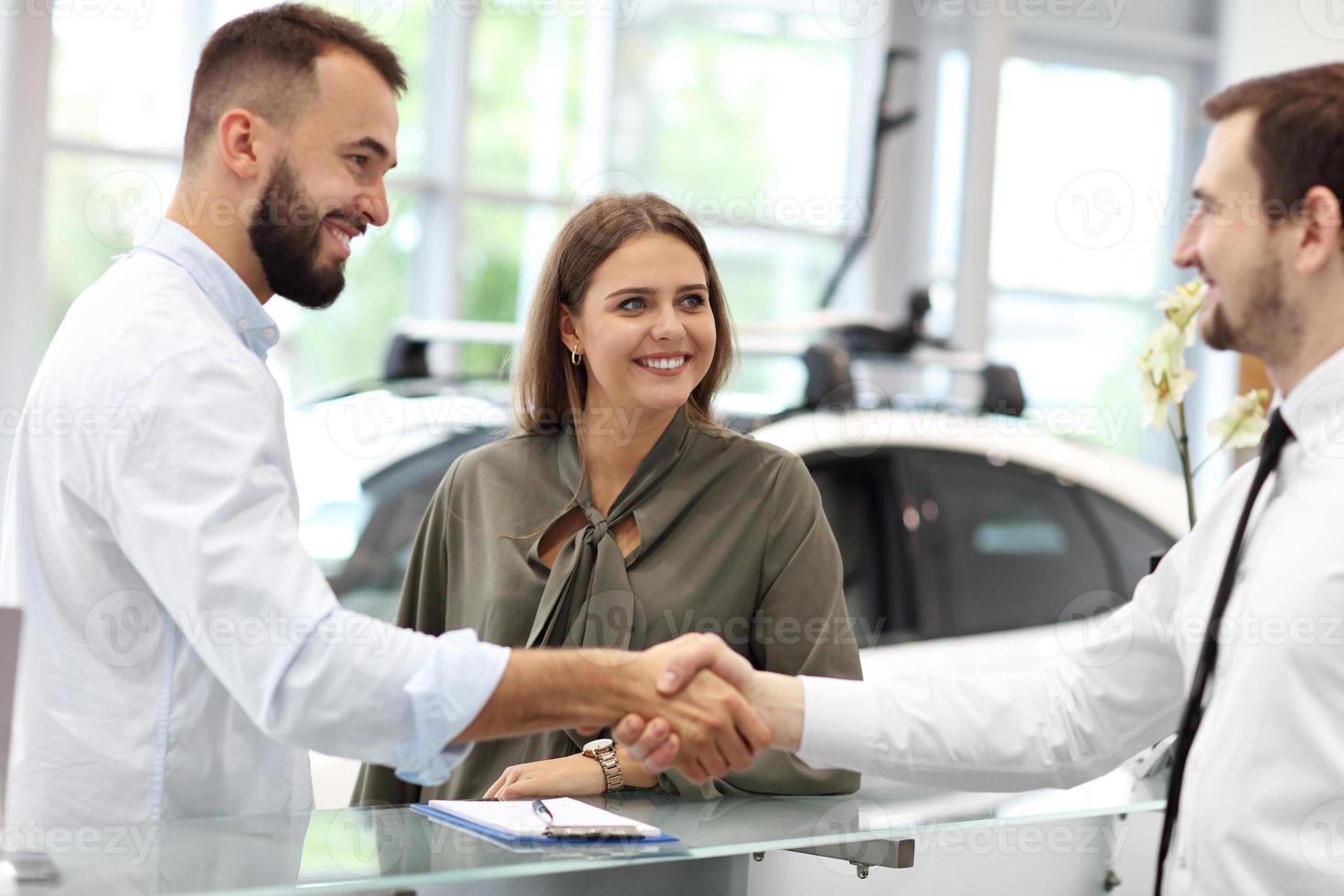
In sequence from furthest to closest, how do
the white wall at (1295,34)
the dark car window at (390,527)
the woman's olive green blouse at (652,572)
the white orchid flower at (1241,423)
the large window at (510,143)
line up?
the large window at (510,143)
the white wall at (1295,34)
the dark car window at (390,527)
the white orchid flower at (1241,423)
the woman's olive green blouse at (652,572)

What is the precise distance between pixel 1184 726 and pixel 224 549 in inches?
40.9

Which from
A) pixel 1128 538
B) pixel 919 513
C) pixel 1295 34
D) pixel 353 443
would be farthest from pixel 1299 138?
pixel 1295 34

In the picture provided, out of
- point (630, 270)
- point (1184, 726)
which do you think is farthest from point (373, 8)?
point (1184, 726)

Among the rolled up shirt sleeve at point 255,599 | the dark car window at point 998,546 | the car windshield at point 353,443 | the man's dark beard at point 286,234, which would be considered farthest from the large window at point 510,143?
the rolled up shirt sleeve at point 255,599

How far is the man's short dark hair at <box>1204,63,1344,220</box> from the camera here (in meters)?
1.62

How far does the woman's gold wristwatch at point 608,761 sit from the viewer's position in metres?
2.02

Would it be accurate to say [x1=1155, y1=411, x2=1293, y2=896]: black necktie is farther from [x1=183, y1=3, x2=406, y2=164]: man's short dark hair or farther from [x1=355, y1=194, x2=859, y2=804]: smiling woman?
[x1=183, y1=3, x2=406, y2=164]: man's short dark hair

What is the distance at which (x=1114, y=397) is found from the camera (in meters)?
8.66

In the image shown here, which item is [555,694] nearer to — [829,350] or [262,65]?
[262,65]

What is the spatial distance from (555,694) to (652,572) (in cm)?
48

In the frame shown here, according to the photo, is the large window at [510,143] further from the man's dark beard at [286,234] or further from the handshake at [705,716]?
the handshake at [705,716]

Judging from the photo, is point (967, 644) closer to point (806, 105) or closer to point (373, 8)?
point (373, 8)

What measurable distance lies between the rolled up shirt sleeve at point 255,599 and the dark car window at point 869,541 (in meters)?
1.83

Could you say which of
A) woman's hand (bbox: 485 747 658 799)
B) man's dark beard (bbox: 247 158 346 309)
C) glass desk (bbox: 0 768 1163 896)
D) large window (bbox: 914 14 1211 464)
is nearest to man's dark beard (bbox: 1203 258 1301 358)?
glass desk (bbox: 0 768 1163 896)
